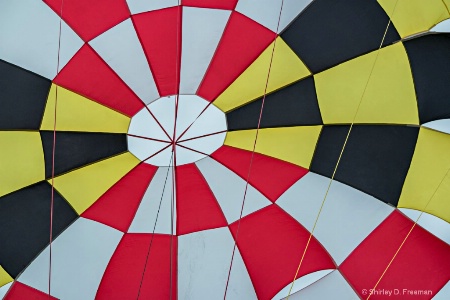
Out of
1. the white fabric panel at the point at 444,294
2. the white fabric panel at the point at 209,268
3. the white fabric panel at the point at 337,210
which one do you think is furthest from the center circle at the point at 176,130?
the white fabric panel at the point at 444,294

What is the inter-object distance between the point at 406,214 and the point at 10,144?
109 inches

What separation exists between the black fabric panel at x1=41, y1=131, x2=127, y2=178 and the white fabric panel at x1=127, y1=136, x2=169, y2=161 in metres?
0.08

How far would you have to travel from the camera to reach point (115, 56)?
567 centimetres

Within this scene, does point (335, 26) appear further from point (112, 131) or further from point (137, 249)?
point (137, 249)

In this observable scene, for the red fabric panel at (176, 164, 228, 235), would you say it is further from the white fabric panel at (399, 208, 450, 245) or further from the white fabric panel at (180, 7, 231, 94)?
the white fabric panel at (399, 208, 450, 245)

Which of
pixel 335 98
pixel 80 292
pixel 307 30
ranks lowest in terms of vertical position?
pixel 80 292

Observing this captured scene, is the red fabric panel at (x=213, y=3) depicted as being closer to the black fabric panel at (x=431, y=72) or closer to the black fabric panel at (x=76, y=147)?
the black fabric panel at (x=76, y=147)

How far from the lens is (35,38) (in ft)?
18.5

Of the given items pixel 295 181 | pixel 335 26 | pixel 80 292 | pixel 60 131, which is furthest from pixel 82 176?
pixel 335 26

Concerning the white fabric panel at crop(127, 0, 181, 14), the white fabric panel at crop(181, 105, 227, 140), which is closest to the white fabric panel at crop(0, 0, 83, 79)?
the white fabric panel at crop(127, 0, 181, 14)

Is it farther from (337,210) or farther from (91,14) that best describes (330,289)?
(91,14)

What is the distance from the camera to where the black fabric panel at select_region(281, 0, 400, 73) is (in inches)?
223

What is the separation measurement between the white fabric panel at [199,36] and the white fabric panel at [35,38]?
72 cm

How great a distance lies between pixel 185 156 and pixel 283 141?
69 centimetres
